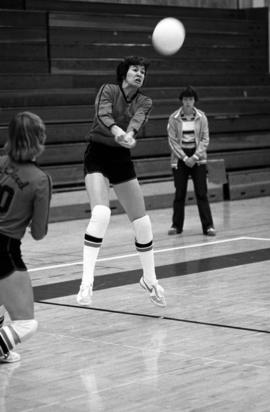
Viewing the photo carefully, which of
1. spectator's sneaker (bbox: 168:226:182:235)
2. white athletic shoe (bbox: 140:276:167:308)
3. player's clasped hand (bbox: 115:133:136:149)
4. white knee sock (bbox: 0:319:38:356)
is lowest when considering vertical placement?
spectator's sneaker (bbox: 168:226:182:235)

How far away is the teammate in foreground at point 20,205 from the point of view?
4.82 meters

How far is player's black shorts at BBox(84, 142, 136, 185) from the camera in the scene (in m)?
6.98

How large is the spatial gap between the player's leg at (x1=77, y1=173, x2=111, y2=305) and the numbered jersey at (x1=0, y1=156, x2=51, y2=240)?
2003mm

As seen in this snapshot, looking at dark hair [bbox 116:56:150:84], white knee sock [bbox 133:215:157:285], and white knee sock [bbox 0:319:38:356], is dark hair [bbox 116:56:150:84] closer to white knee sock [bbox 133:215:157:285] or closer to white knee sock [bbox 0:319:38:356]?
white knee sock [bbox 133:215:157:285]

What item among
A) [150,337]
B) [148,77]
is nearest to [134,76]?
[150,337]

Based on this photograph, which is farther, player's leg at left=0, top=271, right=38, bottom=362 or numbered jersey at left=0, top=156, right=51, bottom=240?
player's leg at left=0, top=271, right=38, bottom=362

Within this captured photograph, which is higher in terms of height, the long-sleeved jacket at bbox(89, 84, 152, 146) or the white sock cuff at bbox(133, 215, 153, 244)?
the long-sleeved jacket at bbox(89, 84, 152, 146)

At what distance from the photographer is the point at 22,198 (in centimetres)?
482

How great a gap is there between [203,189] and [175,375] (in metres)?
6.58

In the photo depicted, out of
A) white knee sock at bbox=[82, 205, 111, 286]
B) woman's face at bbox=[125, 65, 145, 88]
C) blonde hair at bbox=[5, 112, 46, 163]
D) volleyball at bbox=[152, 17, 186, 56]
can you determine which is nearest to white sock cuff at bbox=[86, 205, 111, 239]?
white knee sock at bbox=[82, 205, 111, 286]

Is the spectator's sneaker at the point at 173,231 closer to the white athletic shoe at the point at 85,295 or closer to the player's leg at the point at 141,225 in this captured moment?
the player's leg at the point at 141,225

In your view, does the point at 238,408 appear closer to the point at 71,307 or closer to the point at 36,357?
the point at 36,357

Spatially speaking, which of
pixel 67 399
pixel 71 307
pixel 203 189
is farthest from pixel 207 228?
pixel 67 399

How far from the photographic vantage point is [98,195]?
6953mm
